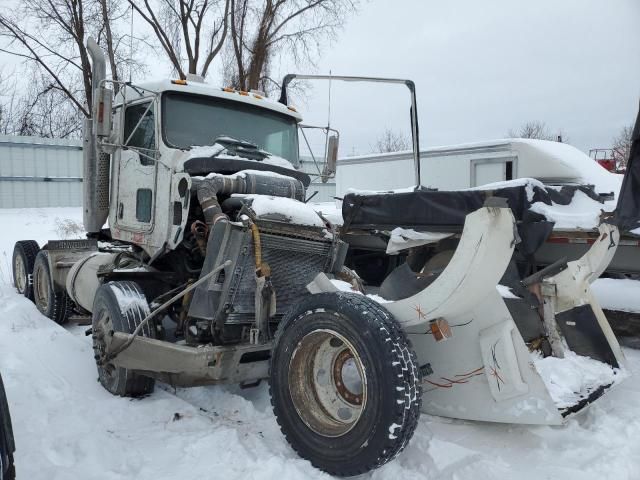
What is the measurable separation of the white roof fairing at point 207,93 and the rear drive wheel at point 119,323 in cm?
168

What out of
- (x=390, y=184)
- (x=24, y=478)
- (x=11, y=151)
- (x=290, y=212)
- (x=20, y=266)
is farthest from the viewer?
(x=11, y=151)

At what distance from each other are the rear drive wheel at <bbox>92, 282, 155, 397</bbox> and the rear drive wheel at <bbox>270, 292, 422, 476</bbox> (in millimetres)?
1501

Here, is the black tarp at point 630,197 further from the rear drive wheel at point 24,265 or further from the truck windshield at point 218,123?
the rear drive wheel at point 24,265

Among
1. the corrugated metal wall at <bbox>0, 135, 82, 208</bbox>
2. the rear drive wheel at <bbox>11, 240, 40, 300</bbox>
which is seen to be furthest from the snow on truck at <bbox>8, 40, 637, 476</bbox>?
the corrugated metal wall at <bbox>0, 135, 82, 208</bbox>

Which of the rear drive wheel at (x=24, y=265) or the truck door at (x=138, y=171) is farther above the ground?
the truck door at (x=138, y=171)

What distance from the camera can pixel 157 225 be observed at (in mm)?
4410

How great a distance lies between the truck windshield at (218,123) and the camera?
14.5 feet

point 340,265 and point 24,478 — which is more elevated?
point 340,265

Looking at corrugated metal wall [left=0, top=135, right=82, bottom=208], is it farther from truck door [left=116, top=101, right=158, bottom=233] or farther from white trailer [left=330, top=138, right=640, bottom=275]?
truck door [left=116, top=101, right=158, bottom=233]

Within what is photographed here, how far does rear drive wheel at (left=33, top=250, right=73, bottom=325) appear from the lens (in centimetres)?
616

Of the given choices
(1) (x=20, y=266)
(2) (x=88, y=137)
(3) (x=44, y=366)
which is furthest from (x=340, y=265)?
(1) (x=20, y=266)

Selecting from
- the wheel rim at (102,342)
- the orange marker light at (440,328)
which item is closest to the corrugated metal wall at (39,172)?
the wheel rim at (102,342)

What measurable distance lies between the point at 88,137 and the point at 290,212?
3.02 meters

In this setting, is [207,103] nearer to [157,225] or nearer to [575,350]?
[157,225]
